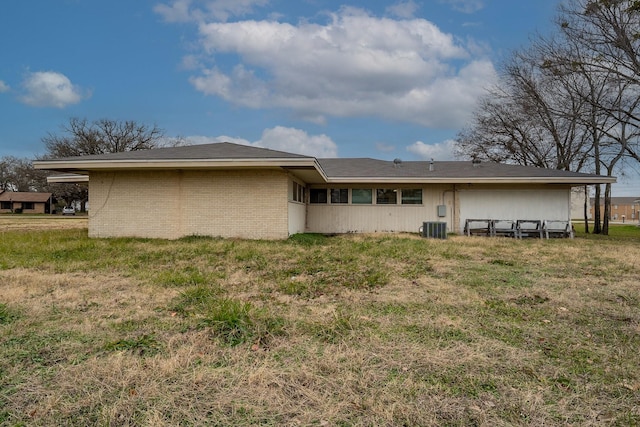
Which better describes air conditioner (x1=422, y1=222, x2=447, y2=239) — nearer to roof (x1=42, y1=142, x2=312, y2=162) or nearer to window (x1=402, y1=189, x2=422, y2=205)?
window (x1=402, y1=189, x2=422, y2=205)

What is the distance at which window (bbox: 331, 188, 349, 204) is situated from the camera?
51.4 feet

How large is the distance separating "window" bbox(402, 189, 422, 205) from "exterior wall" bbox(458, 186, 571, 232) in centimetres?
165

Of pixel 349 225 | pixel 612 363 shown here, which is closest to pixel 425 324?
pixel 612 363

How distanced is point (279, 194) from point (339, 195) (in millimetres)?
4799

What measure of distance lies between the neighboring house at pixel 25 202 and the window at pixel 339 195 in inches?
2238

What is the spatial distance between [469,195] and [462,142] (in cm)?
1123

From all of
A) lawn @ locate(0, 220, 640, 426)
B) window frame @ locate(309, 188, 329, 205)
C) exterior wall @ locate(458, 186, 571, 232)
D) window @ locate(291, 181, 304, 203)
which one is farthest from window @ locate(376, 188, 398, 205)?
lawn @ locate(0, 220, 640, 426)

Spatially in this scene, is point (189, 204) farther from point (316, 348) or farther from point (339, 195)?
point (316, 348)

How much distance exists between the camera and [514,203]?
1507cm

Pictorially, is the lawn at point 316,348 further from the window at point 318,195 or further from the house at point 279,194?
the window at point 318,195

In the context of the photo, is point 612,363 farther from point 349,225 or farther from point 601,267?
point 349,225

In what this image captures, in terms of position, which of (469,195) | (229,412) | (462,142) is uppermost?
(462,142)

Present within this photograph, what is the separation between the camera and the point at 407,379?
2.44 metres

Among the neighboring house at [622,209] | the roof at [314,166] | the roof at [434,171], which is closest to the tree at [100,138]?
the roof at [314,166]
